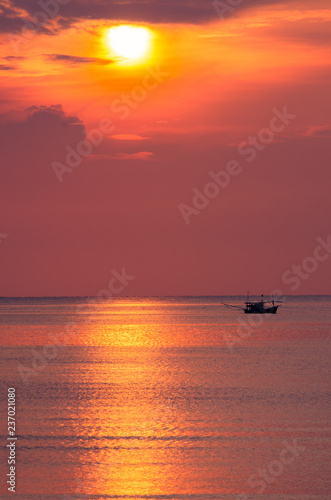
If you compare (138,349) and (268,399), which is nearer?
(268,399)

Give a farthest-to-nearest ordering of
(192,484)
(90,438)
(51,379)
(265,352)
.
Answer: (265,352)
(51,379)
(90,438)
(192,484)

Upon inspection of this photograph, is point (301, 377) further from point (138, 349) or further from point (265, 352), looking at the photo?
point (138, 349)

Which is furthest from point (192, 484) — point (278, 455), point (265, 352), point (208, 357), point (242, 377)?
point (265, 352)

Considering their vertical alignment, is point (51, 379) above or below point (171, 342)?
below

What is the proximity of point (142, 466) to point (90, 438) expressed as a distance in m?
7.15

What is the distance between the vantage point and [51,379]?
7438 centimetres

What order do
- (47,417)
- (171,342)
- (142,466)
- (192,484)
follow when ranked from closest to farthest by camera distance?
(192,484) → (142,466) → (47,417) → (171,342)

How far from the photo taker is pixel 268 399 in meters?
59.3

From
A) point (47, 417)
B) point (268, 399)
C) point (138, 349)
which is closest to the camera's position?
point (47, 417)

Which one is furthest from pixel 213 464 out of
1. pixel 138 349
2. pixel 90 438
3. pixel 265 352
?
pixel 138 349

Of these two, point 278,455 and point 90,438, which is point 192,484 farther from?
point 90,438

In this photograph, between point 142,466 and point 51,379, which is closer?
point 142,466

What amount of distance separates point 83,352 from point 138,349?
848cm

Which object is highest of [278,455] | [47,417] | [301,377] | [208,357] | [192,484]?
[208,357]
